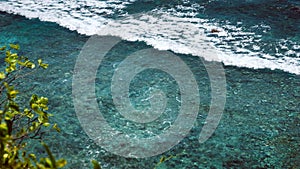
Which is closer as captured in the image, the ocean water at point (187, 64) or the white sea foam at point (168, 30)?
the ocean water at point (187, 64)

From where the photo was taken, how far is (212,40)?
3.37 m

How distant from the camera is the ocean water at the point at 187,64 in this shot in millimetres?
2113

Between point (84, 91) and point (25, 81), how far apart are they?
45cm

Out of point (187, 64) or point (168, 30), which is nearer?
point (187, 64)

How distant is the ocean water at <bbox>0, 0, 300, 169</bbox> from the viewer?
211cm

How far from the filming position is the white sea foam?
3.06 metres

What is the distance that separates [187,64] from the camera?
297 centimetres

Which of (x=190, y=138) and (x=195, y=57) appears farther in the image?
(x=195, y=57)

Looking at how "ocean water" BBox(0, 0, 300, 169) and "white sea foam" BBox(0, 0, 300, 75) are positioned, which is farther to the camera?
"white sea foam" BBox(0, 0, 300, 75)

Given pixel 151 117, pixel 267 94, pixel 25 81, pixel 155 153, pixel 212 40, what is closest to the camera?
pixel 155 153

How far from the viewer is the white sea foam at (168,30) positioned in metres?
3.06

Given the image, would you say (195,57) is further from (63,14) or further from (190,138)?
(63,14)

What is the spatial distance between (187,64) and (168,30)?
720 mm

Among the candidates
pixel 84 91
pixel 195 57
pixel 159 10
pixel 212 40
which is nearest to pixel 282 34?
pixel 212 40
